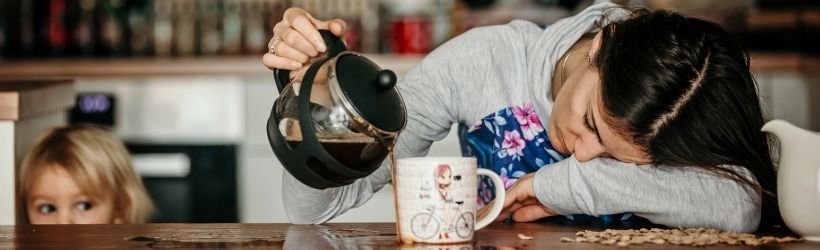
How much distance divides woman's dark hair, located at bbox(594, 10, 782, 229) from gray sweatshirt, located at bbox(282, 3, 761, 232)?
0.04m

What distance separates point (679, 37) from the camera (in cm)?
135

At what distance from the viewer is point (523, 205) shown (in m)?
1.44

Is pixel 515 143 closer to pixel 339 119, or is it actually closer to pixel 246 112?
pixel 339 119

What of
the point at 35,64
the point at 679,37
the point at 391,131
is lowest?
the point at 391,131

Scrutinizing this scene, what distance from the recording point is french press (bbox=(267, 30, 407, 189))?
1.14 meters

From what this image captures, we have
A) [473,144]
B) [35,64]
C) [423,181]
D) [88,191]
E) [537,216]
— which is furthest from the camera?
[35,64]

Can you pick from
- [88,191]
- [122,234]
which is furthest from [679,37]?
[88,191]

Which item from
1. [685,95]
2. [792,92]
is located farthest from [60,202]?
[792,92]

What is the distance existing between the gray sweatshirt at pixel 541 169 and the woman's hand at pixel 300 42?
16cm

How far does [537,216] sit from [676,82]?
250 millimetres

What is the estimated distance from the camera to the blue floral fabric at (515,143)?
5.31 ft

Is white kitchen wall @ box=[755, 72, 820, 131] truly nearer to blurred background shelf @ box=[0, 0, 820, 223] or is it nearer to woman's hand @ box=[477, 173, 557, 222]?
blurred background shelf @ box=[0, 0, 820, 223]

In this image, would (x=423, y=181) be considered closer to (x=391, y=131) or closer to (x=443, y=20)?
(x=391, y=131)

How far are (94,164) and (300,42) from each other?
1.00 m
